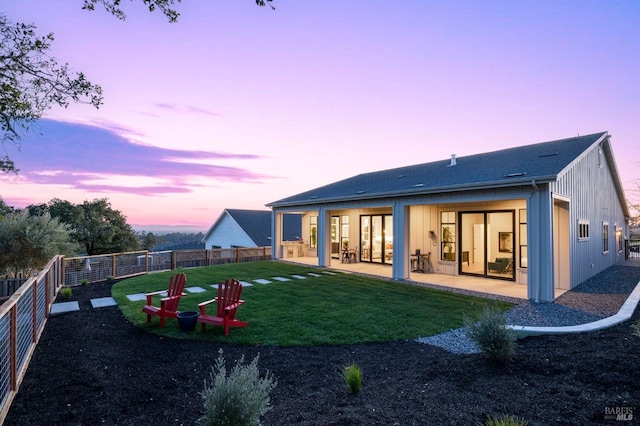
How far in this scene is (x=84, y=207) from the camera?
25.6 m

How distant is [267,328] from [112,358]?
2313 millimetres

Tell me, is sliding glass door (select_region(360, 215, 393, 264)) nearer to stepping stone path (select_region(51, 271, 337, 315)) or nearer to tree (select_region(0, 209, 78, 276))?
stepping stone path (select_region(51, 271, 337, 315))

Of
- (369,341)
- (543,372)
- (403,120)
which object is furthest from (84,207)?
(543,372)

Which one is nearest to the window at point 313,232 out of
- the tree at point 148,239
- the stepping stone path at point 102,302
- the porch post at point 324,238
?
the porch post at point 324,238

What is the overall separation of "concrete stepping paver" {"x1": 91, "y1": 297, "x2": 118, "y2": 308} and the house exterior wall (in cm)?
1537

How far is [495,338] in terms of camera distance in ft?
11.7

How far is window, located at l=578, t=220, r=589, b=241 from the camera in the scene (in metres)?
10.1

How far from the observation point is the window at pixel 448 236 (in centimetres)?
1196

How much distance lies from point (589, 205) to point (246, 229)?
2024cm

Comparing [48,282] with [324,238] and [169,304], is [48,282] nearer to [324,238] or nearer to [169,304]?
[169,304]

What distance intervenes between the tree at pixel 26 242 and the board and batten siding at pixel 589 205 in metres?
15.1

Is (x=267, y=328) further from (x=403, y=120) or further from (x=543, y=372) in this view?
(x=403, y=120)

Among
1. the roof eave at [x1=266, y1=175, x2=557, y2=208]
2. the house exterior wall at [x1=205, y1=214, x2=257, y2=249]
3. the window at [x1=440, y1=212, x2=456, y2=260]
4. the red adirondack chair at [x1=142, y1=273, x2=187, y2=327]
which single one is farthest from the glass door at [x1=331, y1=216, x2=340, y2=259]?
the red adirondack chair at [x1=142, y1=273, x2=187, y2=327]

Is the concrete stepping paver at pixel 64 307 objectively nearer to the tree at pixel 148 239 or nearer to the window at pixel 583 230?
the window at pixel 583 230
